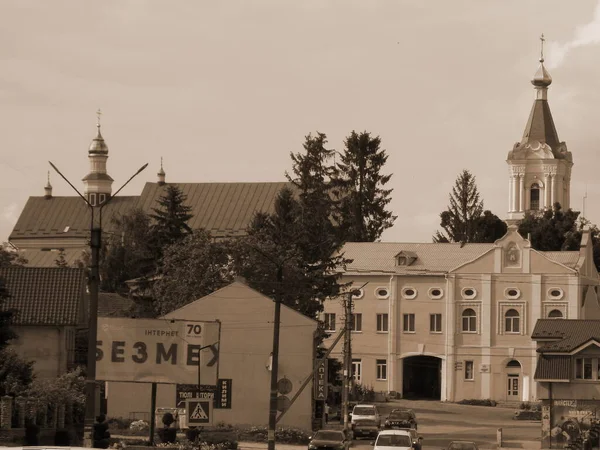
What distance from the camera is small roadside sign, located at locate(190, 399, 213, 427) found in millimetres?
40312

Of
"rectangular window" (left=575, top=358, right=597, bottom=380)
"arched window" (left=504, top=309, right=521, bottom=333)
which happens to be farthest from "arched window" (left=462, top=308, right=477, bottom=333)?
"rectangular window" (left=575, top=358, right=597, bottom=380)

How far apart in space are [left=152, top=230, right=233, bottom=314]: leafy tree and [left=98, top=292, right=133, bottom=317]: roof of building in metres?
7.88

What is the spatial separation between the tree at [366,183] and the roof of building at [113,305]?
26177 millimetres

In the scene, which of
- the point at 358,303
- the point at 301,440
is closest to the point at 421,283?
the point at 358,303

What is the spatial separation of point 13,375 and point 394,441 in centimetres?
1426

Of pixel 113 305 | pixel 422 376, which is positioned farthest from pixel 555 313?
pixel 113 305

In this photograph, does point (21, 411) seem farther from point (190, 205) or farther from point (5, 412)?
point (190, 205)

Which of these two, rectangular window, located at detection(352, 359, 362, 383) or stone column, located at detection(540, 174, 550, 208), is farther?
stone column, located at detection(540, 174, 550, 208)

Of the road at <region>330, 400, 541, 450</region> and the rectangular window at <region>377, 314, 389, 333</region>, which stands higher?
the rectangular window at <region>377, 314, 389, 333</region>

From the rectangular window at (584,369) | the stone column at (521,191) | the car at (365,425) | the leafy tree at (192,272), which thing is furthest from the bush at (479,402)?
the stone column at (521,191)

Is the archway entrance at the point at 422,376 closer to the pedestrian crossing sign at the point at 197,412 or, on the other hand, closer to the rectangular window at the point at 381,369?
the rectangular window at the point at 381,369

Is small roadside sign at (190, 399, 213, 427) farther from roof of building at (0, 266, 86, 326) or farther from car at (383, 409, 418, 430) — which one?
car at (383, 409, 418, 430)

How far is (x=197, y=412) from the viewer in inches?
1591

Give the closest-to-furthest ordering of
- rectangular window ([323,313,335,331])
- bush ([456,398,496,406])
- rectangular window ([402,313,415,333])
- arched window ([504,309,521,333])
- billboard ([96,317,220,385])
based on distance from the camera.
A: billboard ([96,317,220,385]) < bush ([456,398,496,406]) < arched window ([504,309,521,333]) < rectangular window ([402,313,415,333]) < rectangular window ([323,313,335,331])
